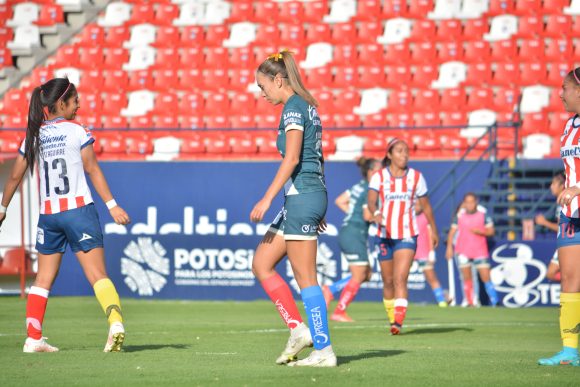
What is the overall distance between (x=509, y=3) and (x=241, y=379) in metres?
19.2

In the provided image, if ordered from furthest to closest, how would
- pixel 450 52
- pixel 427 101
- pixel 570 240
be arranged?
pixel 450 52 < pixel 427 101 < pixel 570 240

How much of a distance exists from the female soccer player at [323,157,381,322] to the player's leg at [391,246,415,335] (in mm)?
2516

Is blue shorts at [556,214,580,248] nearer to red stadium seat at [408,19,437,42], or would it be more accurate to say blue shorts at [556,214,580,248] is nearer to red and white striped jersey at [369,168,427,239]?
red and white striped jersey at [369,168,427,239]

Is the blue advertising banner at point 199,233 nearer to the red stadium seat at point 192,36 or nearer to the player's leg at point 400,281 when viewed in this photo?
the red stadium seat at point 192,36

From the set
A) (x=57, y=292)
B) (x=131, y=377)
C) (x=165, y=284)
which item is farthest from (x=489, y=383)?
(x=57, y=292)

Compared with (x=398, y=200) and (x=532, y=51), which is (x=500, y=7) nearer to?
(x=532, y=51)

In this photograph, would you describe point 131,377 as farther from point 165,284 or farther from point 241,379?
point 165,284

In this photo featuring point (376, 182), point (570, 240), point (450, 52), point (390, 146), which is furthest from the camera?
point (450, 52)

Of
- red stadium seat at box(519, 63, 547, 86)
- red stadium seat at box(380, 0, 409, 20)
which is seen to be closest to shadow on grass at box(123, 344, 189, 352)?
red stadium seat at box(519, 63, 547, 86)

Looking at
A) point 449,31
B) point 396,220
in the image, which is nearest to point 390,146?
point 396,220

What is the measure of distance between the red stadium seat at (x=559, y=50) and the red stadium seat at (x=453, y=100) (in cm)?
210

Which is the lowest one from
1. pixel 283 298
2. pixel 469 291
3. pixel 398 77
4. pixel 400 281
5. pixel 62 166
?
pixel 469 291

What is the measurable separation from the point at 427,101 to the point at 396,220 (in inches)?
449

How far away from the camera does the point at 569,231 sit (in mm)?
8539
